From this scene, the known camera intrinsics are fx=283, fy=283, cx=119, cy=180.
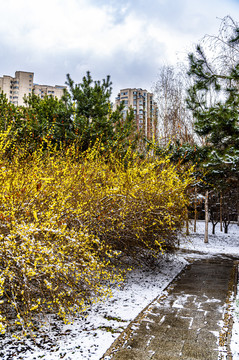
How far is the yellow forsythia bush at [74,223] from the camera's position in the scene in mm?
3334

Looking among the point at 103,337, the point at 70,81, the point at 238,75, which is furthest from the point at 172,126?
the point at 103,337

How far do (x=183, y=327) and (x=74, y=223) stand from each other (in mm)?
2134

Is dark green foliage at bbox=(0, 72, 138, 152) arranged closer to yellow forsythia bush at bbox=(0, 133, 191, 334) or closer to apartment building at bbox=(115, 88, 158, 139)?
apartment building at bbox=(115, 88, 158, 139)

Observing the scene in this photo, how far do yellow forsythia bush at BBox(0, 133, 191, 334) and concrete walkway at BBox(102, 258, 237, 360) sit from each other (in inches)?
26.4

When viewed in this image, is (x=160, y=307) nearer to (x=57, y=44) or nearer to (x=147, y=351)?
(x=147, y=351)

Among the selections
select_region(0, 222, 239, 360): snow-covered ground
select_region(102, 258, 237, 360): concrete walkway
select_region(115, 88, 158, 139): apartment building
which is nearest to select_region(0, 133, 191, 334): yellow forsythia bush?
select_region(0, 222, 239, 360): snow-covered ground

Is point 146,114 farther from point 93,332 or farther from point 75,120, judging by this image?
point 93,332

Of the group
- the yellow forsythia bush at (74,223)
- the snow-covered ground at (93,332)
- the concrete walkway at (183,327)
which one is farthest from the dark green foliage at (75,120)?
the concrete walkway at (183,327)

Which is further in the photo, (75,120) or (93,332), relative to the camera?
(75,120)

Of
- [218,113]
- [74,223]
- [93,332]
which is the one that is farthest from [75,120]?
[93,332]

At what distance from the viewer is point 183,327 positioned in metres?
3.62

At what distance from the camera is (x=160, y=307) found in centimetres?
432

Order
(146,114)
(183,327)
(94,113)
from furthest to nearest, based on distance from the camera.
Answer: (146,114) < (94,113) < (183,327)

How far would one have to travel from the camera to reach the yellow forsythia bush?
131 inches
